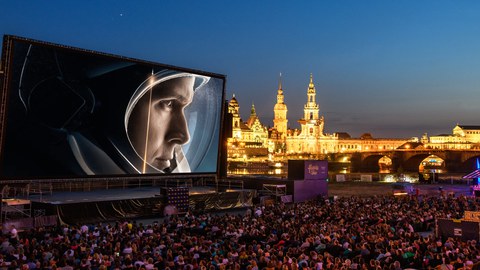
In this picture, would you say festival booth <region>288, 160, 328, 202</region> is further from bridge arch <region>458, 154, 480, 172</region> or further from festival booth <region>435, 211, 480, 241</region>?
bridge arch <region>458, 154, 480, 172</region>

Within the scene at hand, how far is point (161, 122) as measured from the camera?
101 ft

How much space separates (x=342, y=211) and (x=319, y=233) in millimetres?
6369

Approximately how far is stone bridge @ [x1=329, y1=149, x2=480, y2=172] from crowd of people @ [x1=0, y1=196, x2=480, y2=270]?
269ft

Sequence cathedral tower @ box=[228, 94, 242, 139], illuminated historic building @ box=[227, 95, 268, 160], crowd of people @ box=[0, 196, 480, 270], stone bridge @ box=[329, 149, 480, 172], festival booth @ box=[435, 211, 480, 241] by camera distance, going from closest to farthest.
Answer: crowd of people @ box=[0, 196, 480, 270]
festival booth @ box=[435, 211, 480, 241]
stone bridge @ box=[329, 149, 480, 172]
illuminated historic building @ box=[227, 95, 268, 160]
cathedral tower @ box=[228, 94, 242, 139]

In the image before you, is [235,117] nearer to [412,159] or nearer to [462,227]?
[412,159]

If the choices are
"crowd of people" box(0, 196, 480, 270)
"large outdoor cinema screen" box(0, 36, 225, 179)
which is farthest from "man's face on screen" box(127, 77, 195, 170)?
"crowd of people" box(0, 196, 480, 270)

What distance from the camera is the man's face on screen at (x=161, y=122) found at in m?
29.8

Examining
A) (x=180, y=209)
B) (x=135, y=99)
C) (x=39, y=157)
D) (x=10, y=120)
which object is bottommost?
(x=180, y=209)

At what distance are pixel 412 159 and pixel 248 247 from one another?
11252 centimetres

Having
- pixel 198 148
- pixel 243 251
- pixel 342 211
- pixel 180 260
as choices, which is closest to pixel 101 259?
pixel 180 260

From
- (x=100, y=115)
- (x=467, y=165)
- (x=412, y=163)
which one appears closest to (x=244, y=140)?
(x=412, y=163)

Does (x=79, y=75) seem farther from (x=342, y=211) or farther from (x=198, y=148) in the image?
(x=342, y=211)

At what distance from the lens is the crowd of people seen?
1139cm

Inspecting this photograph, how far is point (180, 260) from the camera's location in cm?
1162
